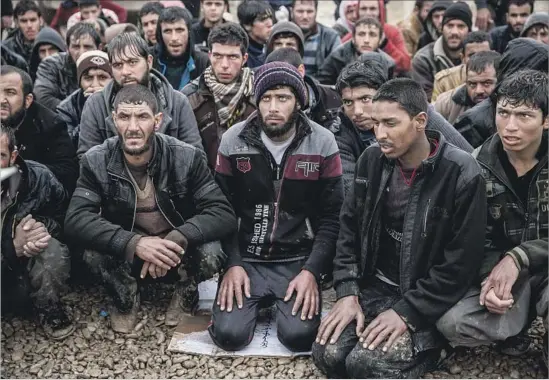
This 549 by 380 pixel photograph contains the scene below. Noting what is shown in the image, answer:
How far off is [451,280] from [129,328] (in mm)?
2150

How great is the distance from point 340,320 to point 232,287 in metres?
0.80

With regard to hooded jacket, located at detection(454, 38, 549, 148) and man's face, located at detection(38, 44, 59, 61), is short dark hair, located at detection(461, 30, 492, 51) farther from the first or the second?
man's face, located at detection(38, 44, 59, 61)

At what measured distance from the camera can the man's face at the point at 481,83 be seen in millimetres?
6207

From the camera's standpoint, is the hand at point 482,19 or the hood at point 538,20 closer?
the hood at point 538,20

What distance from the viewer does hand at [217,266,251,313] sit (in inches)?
185

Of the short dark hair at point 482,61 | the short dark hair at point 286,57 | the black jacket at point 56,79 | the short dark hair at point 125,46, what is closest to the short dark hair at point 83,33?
A: the black jacket at point 56,79

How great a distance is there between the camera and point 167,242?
15.2 feet

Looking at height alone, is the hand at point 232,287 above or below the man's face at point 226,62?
below

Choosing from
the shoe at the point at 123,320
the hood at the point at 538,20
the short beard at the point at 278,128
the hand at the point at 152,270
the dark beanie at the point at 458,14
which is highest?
the dark beanie at the point at 458,14

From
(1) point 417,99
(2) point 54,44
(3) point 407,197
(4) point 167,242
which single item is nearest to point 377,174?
(3) point 407,197

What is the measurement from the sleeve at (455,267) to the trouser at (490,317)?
7cm

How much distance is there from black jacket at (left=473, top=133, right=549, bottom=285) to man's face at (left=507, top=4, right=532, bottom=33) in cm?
478

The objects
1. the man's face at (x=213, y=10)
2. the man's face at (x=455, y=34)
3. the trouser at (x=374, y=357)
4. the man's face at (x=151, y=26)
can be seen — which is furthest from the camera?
the man's face at (x=213, y=10)

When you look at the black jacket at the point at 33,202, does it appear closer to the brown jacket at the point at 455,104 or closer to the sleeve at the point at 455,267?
the sleeve at the point at 455,267
